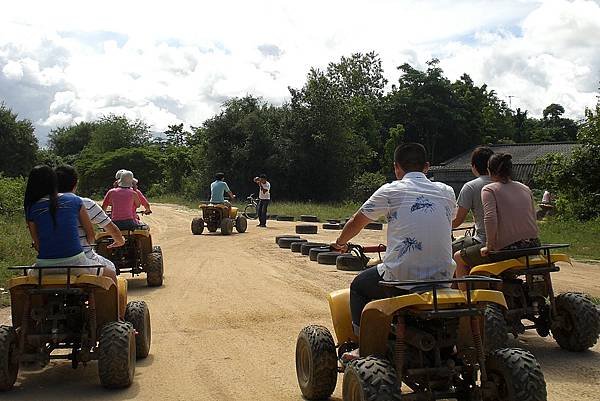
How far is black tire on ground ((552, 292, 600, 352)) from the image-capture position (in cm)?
663

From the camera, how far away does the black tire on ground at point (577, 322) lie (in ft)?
21.8

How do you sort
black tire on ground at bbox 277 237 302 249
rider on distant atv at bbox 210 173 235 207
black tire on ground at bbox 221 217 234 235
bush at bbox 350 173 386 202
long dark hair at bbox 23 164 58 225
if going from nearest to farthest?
long dark hair at bbox 23 164 58 225
black tire on ground at bbox 277 237 302 249
black tire on ground at bbox 221 217 234 235
rider on distant atv at bbox 210 173 235 207
bush at bbox 350 173 386 202

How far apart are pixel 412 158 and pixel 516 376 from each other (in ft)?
5.42

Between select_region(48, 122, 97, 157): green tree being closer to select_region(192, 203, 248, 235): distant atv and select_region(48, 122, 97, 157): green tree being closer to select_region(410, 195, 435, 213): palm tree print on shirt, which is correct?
select_region(192, 203, 248, 235): distant atv

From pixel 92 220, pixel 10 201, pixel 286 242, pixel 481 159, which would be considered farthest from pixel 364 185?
pixel 92 220

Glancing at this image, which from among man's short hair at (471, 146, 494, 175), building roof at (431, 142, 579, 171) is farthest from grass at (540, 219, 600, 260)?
building roof at (431, 142, 579, 171)

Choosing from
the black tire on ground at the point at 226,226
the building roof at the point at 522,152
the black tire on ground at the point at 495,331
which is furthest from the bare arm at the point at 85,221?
the building roof at the point at 522,152

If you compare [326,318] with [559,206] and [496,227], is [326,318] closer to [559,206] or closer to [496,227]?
[496,227]

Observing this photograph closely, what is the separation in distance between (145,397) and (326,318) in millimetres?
3240

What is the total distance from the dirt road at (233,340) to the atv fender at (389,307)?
1.16m

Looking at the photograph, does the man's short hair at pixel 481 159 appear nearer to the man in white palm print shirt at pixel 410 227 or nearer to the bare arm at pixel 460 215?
the bare arm at pixel 460 215

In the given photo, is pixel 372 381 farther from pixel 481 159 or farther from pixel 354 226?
pixel 481 159

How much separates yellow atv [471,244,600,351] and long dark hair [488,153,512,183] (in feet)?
2.50

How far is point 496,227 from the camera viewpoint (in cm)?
672
